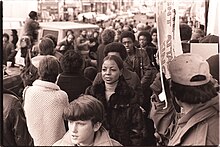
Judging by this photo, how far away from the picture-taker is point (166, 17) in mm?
1123

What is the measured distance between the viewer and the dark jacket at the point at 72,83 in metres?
1.09

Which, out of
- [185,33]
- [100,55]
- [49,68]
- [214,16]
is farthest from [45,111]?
[214,16]

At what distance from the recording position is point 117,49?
3.67 ft

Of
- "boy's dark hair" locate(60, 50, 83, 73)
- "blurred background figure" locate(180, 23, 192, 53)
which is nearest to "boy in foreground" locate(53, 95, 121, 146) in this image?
"boy's dark hair" locate(60, 50, 83, 73)

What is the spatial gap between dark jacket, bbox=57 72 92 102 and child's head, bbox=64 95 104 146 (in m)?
0.07

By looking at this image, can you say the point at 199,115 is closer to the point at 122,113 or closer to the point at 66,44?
the point at 122,113

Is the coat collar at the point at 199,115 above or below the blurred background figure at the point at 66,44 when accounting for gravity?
below

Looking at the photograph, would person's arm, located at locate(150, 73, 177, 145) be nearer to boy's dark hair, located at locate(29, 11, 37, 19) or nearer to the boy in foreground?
the boy in foreground

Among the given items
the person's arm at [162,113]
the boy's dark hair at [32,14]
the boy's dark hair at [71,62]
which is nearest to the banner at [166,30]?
the person's arm at [162,113]

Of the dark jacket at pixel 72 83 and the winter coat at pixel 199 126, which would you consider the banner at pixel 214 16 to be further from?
the dark jacket at pixel 72 83

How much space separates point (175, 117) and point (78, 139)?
0.29 metres

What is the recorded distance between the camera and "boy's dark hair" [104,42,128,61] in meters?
1.11

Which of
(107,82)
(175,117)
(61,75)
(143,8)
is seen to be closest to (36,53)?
(61,75)

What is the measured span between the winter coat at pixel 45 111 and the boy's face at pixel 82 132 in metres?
0.07
